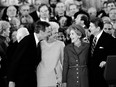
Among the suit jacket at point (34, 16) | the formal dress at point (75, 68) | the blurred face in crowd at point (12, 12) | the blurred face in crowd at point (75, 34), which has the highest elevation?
the blurred face in crowd at point (12, 12)

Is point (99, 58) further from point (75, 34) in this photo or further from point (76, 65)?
point (75, 34)

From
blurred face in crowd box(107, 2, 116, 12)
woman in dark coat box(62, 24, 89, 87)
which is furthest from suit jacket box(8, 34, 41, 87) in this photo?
blurred face in crowd box(107, 2, 116, 12)

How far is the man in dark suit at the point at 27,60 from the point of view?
6.69m

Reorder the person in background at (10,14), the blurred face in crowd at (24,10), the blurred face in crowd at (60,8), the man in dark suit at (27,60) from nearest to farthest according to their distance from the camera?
the man in dark suit at (27,60) → the blurred face in crowd at (24,10) → the person in background at (10,14) → the blurred face in crowd at (60,8)

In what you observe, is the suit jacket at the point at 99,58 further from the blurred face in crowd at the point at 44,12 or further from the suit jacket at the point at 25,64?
the blurred face in crowd at the point at 44,12

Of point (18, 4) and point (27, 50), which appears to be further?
point (18, 4)

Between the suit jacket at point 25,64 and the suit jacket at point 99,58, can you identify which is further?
the suit jacket at point 99,58

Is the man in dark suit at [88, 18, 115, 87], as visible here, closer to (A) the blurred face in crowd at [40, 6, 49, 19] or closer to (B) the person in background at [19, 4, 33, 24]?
(A) the blurred face in crowd at [40, 6, 49, 19]

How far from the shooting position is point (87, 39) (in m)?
8.55

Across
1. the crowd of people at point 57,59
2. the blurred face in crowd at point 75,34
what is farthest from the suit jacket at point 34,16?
the blurred face in crowd at point 75,34

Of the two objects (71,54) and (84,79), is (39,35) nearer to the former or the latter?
(71,54)

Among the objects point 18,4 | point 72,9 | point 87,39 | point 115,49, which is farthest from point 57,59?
point 18,4

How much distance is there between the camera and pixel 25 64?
6742mm

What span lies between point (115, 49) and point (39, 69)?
53.7 inches
